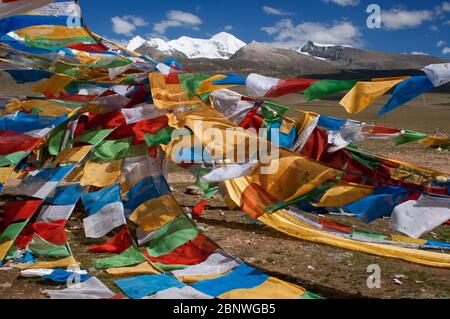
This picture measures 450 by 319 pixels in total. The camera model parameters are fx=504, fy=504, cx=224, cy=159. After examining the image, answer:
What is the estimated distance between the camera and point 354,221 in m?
9.50

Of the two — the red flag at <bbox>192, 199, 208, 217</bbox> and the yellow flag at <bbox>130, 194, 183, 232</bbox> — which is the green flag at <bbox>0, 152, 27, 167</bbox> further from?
the red flag at <bbox>192, 199, 208, 217</bbox>

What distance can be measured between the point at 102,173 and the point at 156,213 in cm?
Answer: 101

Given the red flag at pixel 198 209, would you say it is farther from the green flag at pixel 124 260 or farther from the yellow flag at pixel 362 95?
the yellow flag at pixel 362 95

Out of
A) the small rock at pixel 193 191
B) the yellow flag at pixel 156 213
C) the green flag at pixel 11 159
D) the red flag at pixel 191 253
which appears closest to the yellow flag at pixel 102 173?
the yellow flag at pixel 156 213

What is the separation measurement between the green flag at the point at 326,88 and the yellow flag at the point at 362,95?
97 mm

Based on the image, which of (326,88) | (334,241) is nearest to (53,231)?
(334,241)

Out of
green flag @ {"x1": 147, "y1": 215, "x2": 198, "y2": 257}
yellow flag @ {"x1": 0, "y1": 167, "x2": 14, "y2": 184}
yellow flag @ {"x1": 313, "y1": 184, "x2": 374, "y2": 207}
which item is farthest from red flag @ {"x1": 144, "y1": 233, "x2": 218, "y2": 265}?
yellow flag @ {"x1": 0, "y1": 167, "x2": 14, "y2": 184}

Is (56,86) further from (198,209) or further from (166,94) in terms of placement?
(198,209)

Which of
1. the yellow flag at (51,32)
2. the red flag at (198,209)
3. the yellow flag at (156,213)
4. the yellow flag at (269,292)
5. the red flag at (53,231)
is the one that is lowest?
the yellow flag at (269,292)

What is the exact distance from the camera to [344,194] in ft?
18.9

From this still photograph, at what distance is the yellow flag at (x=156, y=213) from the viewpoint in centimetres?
698
